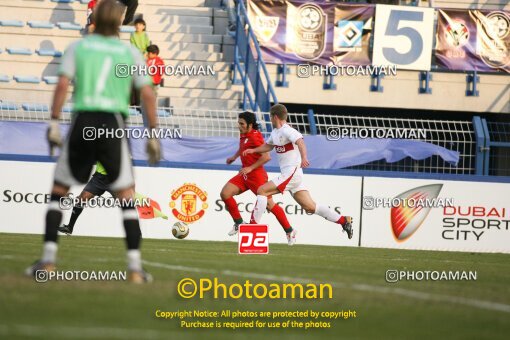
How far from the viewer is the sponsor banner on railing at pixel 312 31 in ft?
79.1

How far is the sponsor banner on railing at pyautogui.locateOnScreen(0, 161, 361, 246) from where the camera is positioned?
17.8 metres

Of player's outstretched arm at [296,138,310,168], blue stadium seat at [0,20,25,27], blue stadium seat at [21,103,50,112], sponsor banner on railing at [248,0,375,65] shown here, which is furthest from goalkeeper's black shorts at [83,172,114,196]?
sponsor banner on railing at [248,0,375,65]

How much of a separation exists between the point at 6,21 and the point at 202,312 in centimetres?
1799

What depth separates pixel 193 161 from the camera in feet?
62.6

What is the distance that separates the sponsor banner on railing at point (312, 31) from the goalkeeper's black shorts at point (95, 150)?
16326mm

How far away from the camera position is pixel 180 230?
56.6 ft

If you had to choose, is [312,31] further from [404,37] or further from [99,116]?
[99,116]

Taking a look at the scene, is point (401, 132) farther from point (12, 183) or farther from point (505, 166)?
point (12, 183)

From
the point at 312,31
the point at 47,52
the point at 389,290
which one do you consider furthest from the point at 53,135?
the point at 312,31

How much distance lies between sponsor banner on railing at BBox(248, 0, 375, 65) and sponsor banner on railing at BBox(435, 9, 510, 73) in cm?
199

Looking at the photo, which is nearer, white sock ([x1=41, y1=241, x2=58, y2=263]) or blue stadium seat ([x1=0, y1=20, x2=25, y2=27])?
white sock ([x1=41, y1=241, x2=58, y2=263])

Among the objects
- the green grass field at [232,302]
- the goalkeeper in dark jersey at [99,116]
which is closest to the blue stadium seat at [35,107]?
the green grass field at [232,302]

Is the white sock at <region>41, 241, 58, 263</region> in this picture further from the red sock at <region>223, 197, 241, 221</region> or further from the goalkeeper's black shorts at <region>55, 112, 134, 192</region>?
the red sock at <region>223, 197, 241, 221</region>

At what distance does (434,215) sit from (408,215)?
0.49 meters
